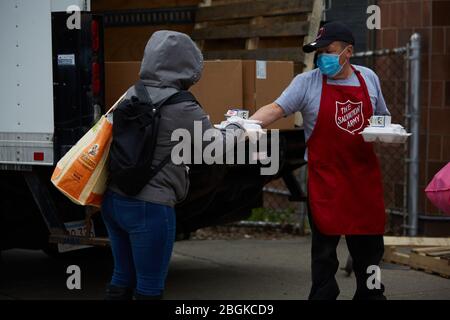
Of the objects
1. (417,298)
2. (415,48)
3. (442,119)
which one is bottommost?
(417,298)

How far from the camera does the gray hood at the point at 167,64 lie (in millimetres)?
4996

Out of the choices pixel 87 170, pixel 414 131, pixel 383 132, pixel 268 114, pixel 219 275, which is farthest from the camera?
pixel 414 131

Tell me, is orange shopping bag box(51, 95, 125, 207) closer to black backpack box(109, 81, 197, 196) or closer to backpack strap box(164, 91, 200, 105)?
black backpack box(109, 81, 197, 196)

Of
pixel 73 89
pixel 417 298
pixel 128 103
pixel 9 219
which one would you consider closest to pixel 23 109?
pixel 73 89

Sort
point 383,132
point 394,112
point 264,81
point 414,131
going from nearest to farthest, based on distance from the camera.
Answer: point 383,132 → point 264,81 → point 414,131 → point 394,112

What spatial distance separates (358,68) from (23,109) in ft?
7.53

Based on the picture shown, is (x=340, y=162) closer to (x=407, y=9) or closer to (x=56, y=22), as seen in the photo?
(x=56, y=22)

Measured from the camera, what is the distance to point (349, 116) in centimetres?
562

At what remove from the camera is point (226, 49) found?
8.37 metres

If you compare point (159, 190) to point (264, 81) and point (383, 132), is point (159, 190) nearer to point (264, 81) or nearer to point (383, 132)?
point (383, 132)

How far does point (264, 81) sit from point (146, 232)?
8.12 feet

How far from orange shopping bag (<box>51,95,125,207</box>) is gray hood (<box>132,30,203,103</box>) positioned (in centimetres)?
32

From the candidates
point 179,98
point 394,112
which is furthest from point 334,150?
point 394,112

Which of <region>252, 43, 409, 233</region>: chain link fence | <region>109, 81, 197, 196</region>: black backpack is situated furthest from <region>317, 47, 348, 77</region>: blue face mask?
<region>252, 43, 409, 233</region>: chain link fence
